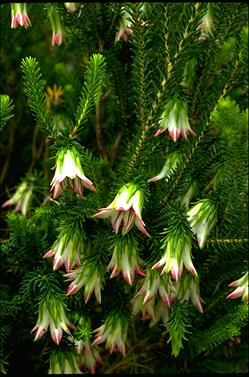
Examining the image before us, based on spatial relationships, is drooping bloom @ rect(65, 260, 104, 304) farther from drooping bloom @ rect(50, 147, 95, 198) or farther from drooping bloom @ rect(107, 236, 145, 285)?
drooping bloom @ rect(50, 147, 95, 198)

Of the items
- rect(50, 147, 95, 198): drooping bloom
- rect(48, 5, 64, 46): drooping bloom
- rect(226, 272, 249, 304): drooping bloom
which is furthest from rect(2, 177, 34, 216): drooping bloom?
rect(226, 272, 249, 304): drooping bloom

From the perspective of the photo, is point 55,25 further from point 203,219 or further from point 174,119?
point 203,219

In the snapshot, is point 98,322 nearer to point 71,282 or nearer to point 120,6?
point 71,282

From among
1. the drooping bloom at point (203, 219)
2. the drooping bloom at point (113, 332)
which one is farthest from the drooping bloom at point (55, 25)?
the drooping bloom at point (113, 332)

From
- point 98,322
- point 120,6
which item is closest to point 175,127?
point 120,6

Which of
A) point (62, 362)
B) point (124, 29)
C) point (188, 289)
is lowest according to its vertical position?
point (62, 362)

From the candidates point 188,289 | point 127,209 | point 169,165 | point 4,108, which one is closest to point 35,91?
point 4,108

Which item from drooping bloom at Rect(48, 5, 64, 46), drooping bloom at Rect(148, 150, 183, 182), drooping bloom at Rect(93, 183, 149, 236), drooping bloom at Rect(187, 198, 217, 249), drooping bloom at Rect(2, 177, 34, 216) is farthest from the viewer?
drooping bloom at Rect(2, 177, 34, 216)
